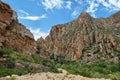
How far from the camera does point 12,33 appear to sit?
44219mm

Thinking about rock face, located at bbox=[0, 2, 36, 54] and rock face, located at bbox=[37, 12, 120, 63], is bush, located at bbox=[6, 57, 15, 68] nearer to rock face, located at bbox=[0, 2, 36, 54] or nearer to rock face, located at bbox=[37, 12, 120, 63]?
rock face, located at bbox=[0, 2, 36, 54]

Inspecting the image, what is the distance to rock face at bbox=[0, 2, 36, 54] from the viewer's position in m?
42.4

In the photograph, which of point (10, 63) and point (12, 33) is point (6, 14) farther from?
point (10, 63)

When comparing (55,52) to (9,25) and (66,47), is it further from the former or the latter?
(9,25)

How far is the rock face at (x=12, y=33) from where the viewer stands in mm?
42375

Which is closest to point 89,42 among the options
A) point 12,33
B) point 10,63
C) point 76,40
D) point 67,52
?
point 76,40

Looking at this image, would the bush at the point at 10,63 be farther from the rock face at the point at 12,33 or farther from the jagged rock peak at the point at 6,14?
the jagged rock peak at the point at 6,14

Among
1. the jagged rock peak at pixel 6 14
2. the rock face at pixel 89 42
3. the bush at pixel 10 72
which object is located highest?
the rock face at pixel 89 42

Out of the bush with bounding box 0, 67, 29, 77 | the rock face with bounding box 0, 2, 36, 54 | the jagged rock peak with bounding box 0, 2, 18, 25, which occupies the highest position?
the jagged rock peak with bounding box 0, 2, 18, 25

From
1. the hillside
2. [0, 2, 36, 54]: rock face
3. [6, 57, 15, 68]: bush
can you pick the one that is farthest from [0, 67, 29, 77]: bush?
[0, 2, 36, 54]: rock face

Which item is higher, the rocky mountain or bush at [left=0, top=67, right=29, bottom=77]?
the rocky mountain

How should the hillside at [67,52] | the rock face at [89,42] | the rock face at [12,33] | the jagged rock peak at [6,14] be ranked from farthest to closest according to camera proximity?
the rock face at [89,42] < the jagged rock peak at [6,14] < the rock face at [12,33] < the hillside at [67,52]

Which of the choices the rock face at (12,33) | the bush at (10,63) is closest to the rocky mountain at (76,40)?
the rock face at (12,33)

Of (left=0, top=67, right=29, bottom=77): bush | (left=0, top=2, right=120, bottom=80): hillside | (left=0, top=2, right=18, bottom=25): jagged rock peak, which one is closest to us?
(left=0, top=67, right=29, bottom=77): bush
